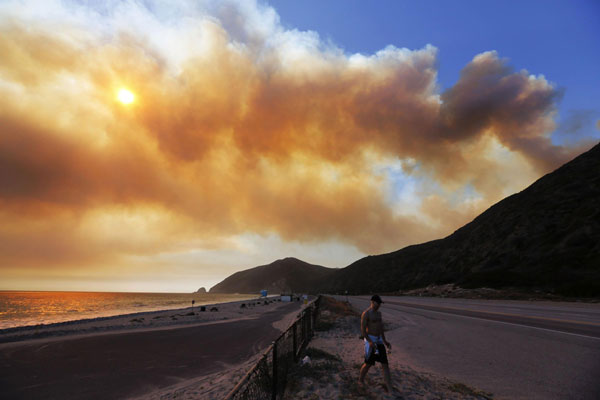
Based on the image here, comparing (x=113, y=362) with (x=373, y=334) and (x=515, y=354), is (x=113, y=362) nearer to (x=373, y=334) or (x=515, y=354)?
(x=373, y=334)

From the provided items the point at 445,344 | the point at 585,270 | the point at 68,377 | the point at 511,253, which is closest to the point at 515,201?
the point at 511,253

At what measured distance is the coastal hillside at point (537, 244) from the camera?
1684 inches

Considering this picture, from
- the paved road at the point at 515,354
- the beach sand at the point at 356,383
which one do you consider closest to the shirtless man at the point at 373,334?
the beach sand at the point at 356,383

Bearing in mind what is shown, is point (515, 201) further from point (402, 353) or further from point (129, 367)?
point (129, 367)

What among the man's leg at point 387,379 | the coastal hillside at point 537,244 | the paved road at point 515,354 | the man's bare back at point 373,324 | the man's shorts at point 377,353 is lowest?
the paved road at point 515,354

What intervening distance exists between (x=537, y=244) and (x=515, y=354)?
5797 centimetres

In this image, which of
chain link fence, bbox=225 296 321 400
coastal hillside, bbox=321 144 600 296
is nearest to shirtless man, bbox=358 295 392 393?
chain link fence, bbox=225 296 321 400

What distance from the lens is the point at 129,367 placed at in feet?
42.6

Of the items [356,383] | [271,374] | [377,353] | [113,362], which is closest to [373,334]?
[377,353]

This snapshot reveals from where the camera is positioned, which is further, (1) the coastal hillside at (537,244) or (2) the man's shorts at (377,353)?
(1) the coastal hillside at (537,244)

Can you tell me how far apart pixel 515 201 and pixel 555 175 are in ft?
35.0

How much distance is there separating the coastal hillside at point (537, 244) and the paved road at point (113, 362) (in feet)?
128

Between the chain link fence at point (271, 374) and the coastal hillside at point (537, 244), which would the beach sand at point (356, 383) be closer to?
the chain link fence at point (271, 374)

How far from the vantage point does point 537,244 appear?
5575 centimetres
